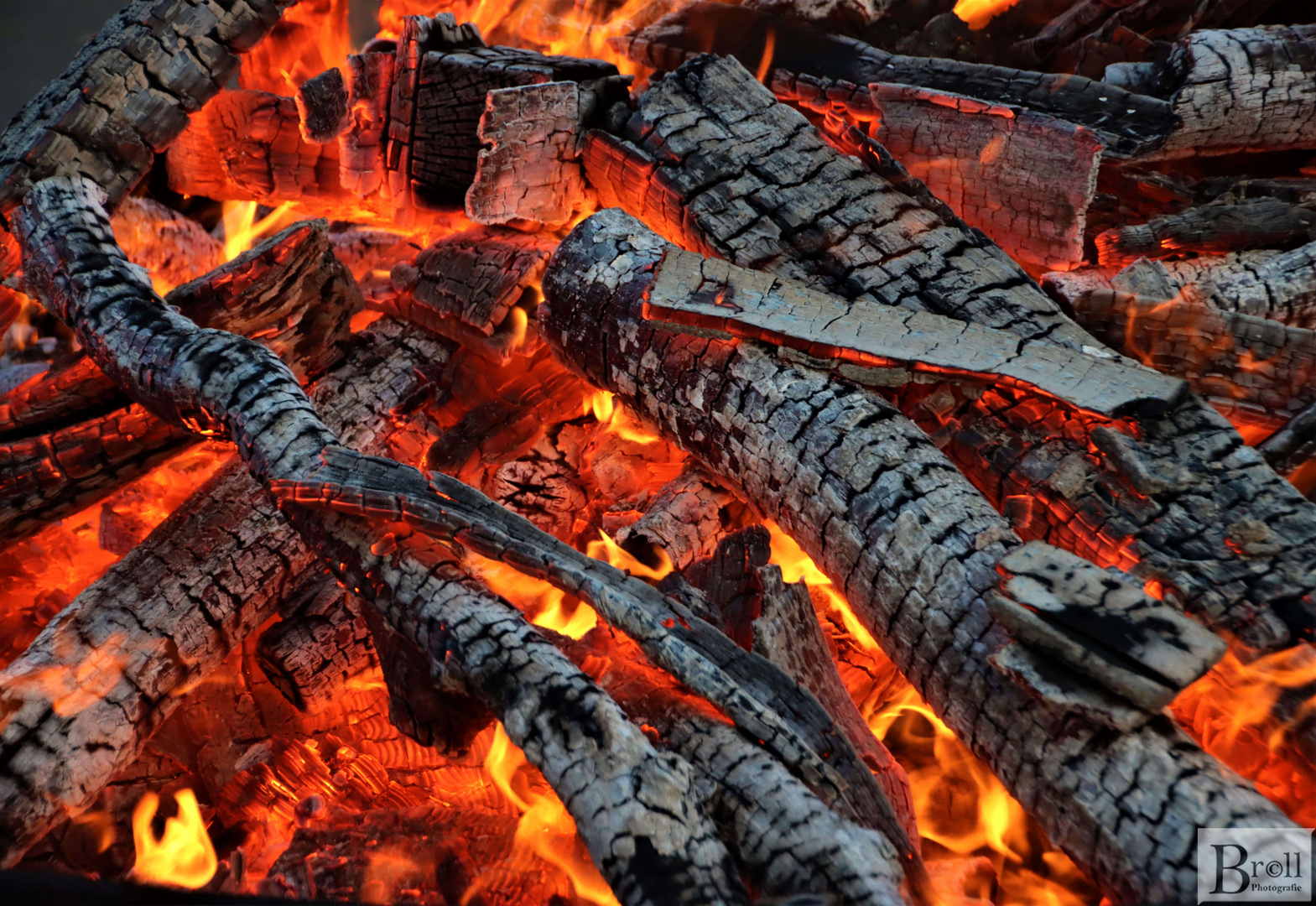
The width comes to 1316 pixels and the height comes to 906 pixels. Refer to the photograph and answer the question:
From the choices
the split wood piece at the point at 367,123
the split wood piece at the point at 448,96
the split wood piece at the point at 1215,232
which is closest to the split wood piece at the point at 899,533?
the split wood piece at the point at 448,96

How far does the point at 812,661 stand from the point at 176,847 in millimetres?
1903

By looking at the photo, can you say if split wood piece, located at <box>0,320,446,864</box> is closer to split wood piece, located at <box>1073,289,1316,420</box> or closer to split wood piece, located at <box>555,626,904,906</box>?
split wood piece, located at <box>555,626,904,906</box>

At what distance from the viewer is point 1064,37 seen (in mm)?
4297

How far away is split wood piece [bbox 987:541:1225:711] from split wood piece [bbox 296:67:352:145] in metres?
3.29

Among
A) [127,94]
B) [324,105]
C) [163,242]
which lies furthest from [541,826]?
[163,242]

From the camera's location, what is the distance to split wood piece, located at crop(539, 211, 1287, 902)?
5.64 ft

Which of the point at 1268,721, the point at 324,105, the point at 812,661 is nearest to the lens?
the point at 1268,721

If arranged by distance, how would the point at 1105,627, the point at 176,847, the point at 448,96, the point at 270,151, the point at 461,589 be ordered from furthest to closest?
1. the point at 270,151
2. the point at 448,96
3. the point at 176,847
4. the point at 461,589
5. the point at 1105,627

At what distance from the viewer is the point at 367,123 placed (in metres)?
3.58

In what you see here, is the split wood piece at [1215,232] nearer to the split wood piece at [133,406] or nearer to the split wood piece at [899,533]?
the split wood piece at [899,533]

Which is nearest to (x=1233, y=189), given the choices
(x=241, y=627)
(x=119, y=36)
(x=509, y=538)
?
(x=509, y=538)

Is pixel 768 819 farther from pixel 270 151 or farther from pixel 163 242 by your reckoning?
pixel 163 242

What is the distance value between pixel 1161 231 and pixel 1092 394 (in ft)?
4.74

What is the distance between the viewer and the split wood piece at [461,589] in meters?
1.73
